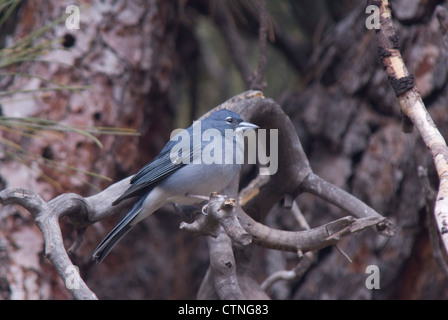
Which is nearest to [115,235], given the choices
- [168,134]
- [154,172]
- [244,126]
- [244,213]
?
[154,172]

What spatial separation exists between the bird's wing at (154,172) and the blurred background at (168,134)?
0.63m

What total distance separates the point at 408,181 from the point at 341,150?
51cm

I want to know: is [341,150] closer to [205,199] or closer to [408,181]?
[408,181]

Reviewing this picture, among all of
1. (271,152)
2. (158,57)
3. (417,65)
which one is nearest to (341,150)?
(417,65)

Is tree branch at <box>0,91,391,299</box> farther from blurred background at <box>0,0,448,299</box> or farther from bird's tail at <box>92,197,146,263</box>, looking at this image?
blurred background at <box>0,0,448,299</box>

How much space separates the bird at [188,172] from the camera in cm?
261

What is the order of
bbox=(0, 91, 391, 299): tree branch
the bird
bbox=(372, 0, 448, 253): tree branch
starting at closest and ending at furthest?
bbox=(0, 91, 391, 299): tree branch → bbox=(372, 0, 448, 253): tree branch → the bird

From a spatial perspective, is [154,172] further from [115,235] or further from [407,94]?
[407,94]

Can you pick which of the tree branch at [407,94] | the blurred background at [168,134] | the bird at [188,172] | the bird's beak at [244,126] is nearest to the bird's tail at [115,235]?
the bird at [188,172]

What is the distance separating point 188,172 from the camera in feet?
9.00

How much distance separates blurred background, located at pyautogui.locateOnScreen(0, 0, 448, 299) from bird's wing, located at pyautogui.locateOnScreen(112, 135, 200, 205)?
626mm

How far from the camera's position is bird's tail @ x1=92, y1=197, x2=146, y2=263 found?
8.14 ft

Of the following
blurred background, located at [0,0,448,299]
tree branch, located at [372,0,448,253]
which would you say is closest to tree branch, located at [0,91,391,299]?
tree branch, located at [372,0,448,253]

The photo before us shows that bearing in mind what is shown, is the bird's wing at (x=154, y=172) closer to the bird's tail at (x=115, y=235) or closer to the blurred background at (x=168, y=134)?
the bird's tail at (x=115, y=235)
